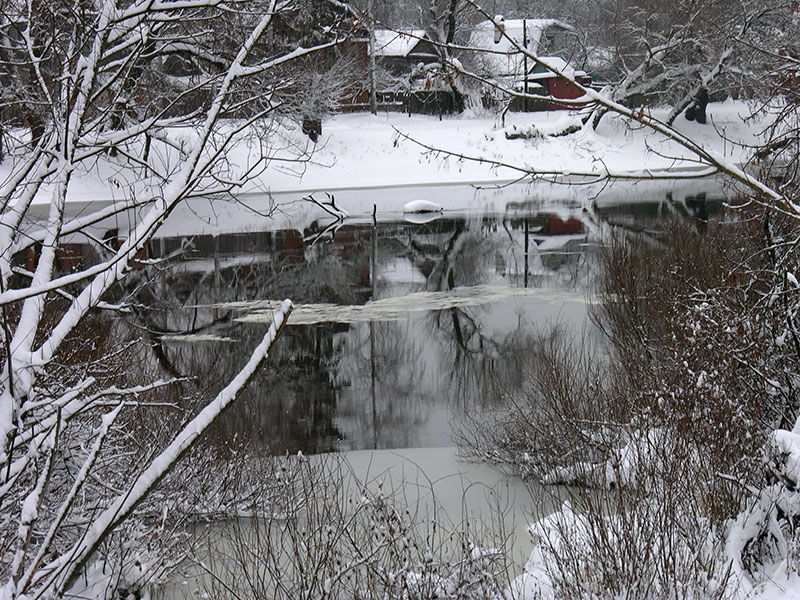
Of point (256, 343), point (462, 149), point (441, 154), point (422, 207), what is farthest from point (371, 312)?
point (441, 154)

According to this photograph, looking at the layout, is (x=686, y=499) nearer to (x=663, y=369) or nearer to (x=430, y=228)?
(x=663, y=369)

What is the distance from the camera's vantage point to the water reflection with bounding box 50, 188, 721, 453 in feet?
37.7

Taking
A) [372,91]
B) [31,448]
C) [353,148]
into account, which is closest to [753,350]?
[31,448]

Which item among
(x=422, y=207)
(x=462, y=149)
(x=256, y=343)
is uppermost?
(x=462, y=149)

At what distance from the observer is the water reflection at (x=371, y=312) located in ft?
37.7

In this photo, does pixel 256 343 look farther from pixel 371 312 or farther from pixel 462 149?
pixel 462 149

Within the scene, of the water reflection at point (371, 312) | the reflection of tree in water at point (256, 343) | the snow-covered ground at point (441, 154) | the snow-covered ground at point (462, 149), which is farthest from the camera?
the snow-covered ground at point (462, 149)

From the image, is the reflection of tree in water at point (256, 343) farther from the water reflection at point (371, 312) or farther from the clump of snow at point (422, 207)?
the clump of snow at point (422, 207)

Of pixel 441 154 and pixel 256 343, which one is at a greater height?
pixel 441 154

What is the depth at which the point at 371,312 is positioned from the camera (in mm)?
17125

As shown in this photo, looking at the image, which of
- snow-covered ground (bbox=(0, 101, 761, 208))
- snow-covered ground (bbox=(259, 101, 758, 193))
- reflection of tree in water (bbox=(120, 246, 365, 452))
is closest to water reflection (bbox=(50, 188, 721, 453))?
reflection of tree in water (bbox=(120, 246, 365, 452))

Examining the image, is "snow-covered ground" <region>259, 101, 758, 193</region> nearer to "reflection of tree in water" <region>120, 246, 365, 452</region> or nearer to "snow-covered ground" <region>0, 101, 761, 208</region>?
"snow-covered ground" <region>0, 101, 761, 208</region>

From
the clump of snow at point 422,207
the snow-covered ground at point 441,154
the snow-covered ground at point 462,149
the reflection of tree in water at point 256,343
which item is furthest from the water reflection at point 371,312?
the snow-covered ground at point 462,149

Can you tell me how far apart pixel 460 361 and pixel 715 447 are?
7870 millimetres
